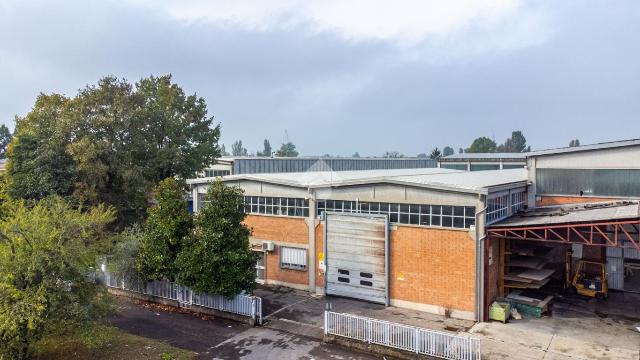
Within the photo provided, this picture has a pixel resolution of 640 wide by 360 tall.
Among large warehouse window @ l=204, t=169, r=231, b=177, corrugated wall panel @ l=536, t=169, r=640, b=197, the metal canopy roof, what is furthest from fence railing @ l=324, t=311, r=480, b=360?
large warehouse window @ l=204, t=169, r=231, b=177

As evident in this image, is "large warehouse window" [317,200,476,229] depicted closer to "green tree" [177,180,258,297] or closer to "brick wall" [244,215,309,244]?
"brick wall" [244,215,309,244]

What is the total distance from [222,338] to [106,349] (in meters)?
4.23

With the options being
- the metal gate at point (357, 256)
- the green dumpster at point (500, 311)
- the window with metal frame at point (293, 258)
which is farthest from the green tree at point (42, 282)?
the green dumpster at point (500, 311)

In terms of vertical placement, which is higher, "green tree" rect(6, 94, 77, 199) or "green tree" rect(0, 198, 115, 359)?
"green tree" rect(6, 94, 77, 199)

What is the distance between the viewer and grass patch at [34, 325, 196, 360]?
1596 centimetres

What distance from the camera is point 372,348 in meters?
16.4

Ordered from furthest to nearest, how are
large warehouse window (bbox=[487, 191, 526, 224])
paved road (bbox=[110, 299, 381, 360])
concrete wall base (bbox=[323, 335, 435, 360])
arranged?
large warehouse window (bbox=[487, 191, 526, 224])
paved road (bbox=[110, 299, 381, 360])
concrete wall base (bbox=[323, 335, 435, 360])

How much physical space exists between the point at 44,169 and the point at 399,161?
44.9 meters

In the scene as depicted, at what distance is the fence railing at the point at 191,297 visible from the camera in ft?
63.8

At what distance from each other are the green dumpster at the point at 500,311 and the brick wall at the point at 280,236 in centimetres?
917

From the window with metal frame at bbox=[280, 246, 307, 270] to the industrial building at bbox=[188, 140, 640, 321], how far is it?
5 cm

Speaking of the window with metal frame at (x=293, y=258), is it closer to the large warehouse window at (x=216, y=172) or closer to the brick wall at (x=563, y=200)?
the brick wall at (x=563, y=200)

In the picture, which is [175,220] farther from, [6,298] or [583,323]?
[583,323]

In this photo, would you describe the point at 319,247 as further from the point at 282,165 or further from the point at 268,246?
the point at 282,165
